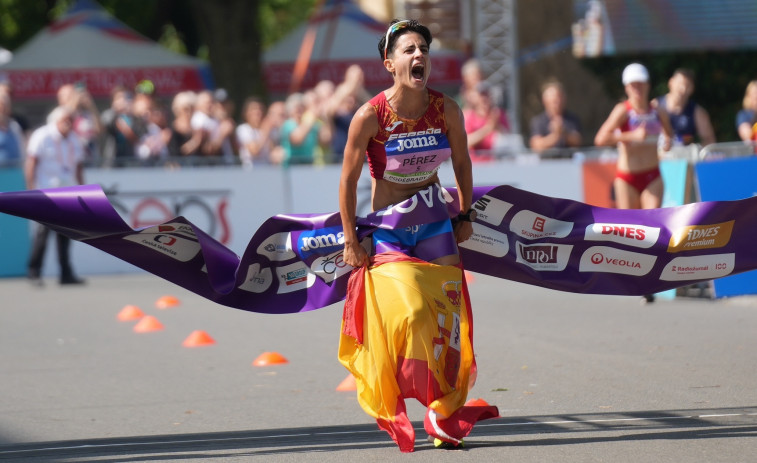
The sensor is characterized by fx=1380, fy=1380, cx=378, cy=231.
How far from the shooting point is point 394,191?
22.9 ft

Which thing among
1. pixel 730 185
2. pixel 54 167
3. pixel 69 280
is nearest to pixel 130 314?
pixel 69 280

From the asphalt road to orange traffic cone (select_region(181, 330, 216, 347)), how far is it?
0.10 metres

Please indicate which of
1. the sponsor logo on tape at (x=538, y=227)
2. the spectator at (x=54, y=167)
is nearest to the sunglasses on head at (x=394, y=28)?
the sponsor logo on tape at (x=538, y=227)

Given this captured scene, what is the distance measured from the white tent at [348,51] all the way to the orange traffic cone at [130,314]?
16507 millimetres

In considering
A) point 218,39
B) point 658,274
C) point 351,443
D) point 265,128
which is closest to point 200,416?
point 351,443

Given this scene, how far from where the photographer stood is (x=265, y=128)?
66.7 ft

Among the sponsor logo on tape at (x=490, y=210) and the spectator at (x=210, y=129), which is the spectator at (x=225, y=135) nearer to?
the spectator at (x=210, y=129)

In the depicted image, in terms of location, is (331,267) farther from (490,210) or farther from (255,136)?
(255,136)

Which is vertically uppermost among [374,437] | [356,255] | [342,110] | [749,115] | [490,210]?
[342,110]

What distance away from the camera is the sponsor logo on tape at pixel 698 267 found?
25.8 feet

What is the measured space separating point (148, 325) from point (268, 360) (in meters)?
2.68

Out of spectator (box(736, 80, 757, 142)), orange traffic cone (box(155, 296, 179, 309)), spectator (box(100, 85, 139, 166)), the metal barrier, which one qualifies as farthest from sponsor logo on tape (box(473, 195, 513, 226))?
spectator (box(100, 85, 139, 166))

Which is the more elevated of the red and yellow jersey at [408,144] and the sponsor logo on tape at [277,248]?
the red and yellow jersey at [408,144]

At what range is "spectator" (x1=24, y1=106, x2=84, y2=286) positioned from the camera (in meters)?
16.8
